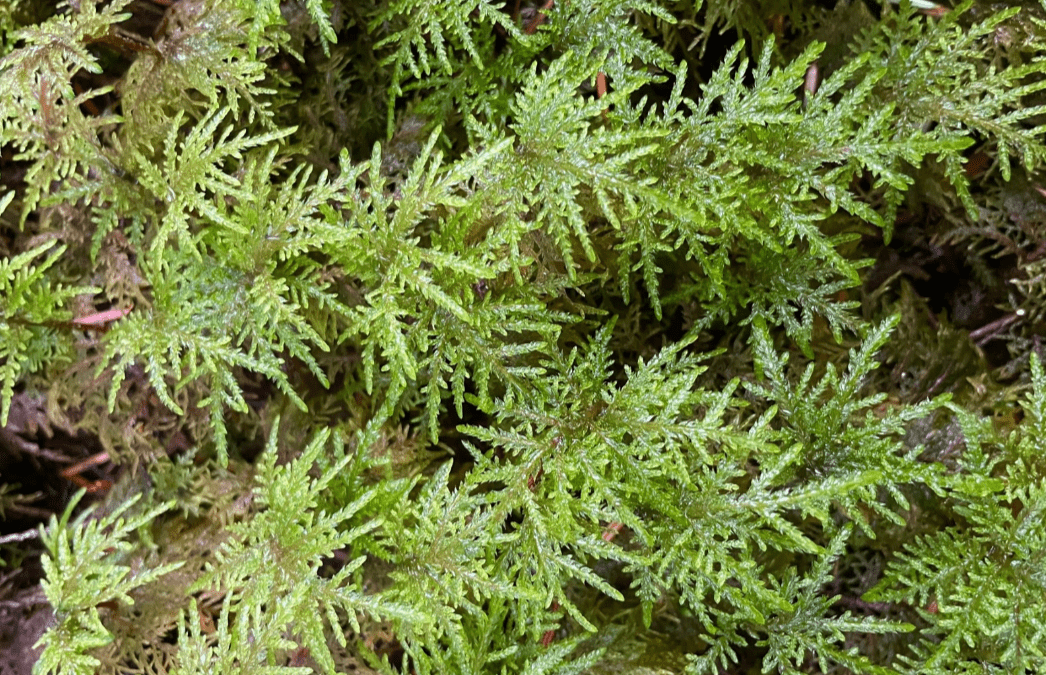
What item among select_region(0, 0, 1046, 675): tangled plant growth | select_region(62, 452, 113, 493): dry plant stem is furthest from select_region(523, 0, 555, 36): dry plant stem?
select_region(62, 452, 113, 493): dry plant stem

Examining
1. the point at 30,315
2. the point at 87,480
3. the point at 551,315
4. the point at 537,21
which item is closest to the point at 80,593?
the point at 87,480

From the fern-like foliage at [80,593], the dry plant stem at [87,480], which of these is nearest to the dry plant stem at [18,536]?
the dry plant stem at [87,480]

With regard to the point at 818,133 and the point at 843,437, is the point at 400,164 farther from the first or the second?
the point at 843,437

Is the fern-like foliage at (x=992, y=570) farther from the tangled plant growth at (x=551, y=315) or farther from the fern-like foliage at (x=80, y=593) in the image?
the fern-like foliage at (x=80, y=593)

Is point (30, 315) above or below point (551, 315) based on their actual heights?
above

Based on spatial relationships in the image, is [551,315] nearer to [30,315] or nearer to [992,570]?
[992,570]

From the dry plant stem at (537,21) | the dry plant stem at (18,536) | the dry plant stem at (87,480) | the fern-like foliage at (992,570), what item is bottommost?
the fern-like foliage at (992,570)

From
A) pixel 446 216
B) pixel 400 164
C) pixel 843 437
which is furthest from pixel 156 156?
pixel 843 437

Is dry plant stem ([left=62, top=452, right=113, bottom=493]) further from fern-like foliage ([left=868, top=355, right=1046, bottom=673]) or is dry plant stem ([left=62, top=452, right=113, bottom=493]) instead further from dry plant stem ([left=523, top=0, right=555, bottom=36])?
fern-like foliage ([left=868, top=355, right=1046, bottom=673])
